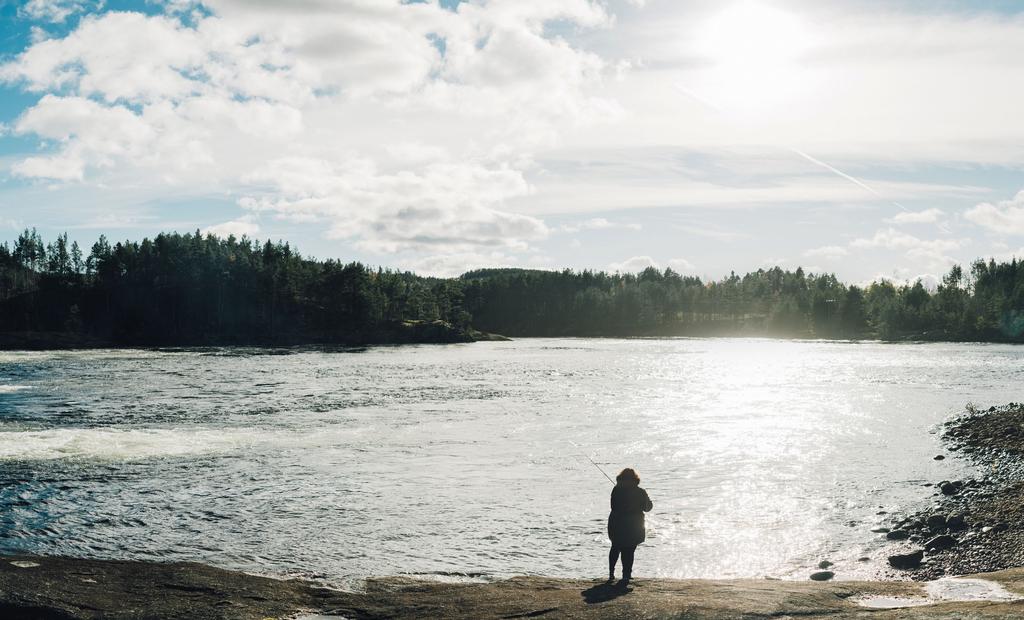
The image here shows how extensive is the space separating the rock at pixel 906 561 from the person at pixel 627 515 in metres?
7.65

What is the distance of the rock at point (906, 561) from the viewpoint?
61.4ft

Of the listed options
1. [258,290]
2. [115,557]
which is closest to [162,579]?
[115,557]

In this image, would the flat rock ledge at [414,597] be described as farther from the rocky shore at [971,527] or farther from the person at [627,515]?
the rocky shore at [971,527]

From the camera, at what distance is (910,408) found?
51.5 metres

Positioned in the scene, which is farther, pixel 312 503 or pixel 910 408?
pixel 910 408

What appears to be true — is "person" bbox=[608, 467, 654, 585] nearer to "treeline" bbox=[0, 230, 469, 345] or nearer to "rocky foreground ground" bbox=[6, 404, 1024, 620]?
"rocky foreground ground" bbox=[6, 404, 1024, 620]

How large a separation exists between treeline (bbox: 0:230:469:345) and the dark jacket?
536 ft

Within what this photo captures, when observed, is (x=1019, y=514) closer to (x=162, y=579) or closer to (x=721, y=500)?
(x=721, y=500)

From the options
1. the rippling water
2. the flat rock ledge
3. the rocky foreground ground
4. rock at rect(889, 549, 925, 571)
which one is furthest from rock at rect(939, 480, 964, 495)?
the flat rock ledge

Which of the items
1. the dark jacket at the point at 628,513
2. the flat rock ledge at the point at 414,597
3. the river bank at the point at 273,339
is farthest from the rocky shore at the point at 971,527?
the river bank at the point at 273,339

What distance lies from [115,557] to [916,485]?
91.0ft

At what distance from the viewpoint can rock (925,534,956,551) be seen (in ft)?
65.6

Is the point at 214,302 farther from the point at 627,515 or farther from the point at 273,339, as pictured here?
the point at 627,515

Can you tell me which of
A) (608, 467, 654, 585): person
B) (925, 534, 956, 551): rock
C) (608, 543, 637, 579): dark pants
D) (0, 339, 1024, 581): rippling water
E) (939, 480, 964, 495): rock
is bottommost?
(0, 339, 1024, 581): rippling water
